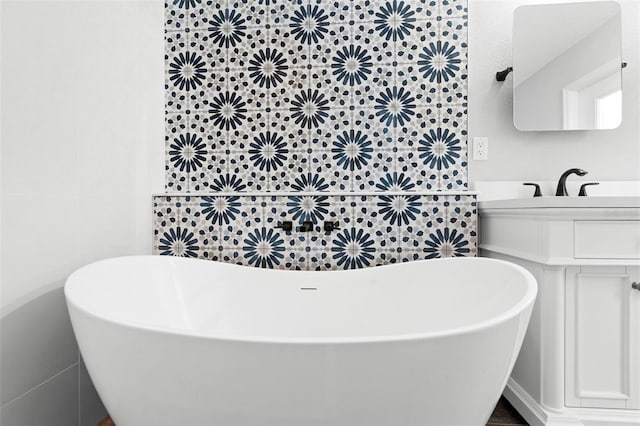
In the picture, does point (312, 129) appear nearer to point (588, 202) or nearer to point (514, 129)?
point (514, 129)

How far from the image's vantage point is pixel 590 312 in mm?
1237

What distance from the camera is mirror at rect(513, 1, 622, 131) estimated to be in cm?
176

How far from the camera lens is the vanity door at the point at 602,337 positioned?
4.00 ft

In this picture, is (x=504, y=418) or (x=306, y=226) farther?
(x=306, y=226)

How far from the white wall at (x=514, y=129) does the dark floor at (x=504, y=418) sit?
97cm

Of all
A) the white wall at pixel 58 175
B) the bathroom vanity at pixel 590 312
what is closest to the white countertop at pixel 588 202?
the bathroom vanity at pixel 590 312

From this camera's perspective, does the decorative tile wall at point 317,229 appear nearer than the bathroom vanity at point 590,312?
No

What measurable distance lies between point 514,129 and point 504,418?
1.27 metres

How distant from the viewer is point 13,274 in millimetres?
1049

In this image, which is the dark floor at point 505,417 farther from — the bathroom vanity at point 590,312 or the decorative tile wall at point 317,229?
the decorative tile wall at point 317,229

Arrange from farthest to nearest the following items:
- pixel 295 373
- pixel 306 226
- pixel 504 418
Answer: pixel 306 226 → pixel 504 418 → pixel 295 373

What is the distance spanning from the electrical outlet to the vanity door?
732mm

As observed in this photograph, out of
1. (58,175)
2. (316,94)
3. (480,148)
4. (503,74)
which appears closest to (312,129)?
(316,94)

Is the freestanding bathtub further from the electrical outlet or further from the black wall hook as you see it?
the black wall hook
